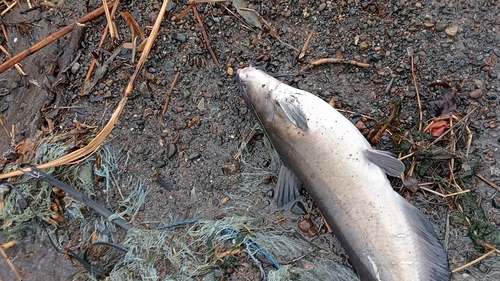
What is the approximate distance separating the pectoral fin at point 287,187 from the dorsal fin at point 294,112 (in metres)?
0.41

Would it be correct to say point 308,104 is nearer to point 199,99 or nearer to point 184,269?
point 199,99

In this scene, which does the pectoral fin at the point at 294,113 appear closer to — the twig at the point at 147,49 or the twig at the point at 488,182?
the twig at the point at 147,49

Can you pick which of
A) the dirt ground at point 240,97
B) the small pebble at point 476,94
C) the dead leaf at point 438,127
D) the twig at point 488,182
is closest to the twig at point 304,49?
the dirt ground at point 240,97

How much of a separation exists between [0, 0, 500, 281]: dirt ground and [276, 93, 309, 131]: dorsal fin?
0.40m

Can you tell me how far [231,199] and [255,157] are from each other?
414mm

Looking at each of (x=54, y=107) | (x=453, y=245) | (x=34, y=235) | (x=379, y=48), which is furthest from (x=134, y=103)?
(x=453, y=245)

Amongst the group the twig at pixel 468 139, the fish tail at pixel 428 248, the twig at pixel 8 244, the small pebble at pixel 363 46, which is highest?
the small pebble at pixel 363 46

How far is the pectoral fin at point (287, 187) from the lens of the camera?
329 cm

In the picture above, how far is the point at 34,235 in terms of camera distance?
363cm

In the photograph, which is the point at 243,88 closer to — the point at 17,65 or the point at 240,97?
the point at 240,97

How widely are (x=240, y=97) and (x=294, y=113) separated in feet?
2.18

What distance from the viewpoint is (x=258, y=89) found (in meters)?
3.30

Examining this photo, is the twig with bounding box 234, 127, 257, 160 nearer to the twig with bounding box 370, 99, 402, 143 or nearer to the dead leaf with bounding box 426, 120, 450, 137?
the twig with bounding box 370, 99, 402, 143

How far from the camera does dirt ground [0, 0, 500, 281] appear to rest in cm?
321
